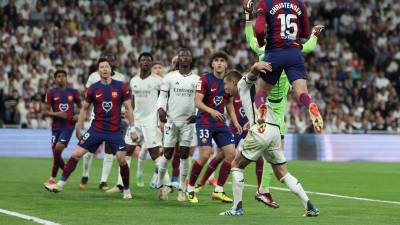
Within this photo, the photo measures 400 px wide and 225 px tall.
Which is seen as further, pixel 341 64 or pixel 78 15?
pixel 341 64

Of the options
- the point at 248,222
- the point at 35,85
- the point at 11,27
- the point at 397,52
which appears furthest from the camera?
the point at 397,52

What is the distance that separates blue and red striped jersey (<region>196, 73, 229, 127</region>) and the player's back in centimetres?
44

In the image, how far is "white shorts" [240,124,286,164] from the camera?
12.8 meters

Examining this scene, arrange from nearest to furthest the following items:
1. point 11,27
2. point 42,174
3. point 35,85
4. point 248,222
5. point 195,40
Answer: point 248,222, point 42,174, point 35,85, point 11,27, point 195,40

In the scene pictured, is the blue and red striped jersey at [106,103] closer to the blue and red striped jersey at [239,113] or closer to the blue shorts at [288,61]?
the blue and red striped jersey at [239,113]

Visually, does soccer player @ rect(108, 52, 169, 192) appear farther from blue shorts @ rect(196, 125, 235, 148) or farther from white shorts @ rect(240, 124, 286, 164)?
white shorts @ rect(240, 124, 286, 164)

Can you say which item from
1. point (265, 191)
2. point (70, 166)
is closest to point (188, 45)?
point (70, 166)

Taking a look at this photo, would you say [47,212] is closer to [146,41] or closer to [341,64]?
[146,41]

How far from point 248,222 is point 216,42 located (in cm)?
2569

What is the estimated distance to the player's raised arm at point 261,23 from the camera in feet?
40.8

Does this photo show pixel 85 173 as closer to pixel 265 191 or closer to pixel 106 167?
pixel 106 167

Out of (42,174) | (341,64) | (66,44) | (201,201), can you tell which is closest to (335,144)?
(341,64)

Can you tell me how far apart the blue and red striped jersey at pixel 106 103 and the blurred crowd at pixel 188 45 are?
1481 cm

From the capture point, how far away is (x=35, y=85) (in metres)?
31.7
